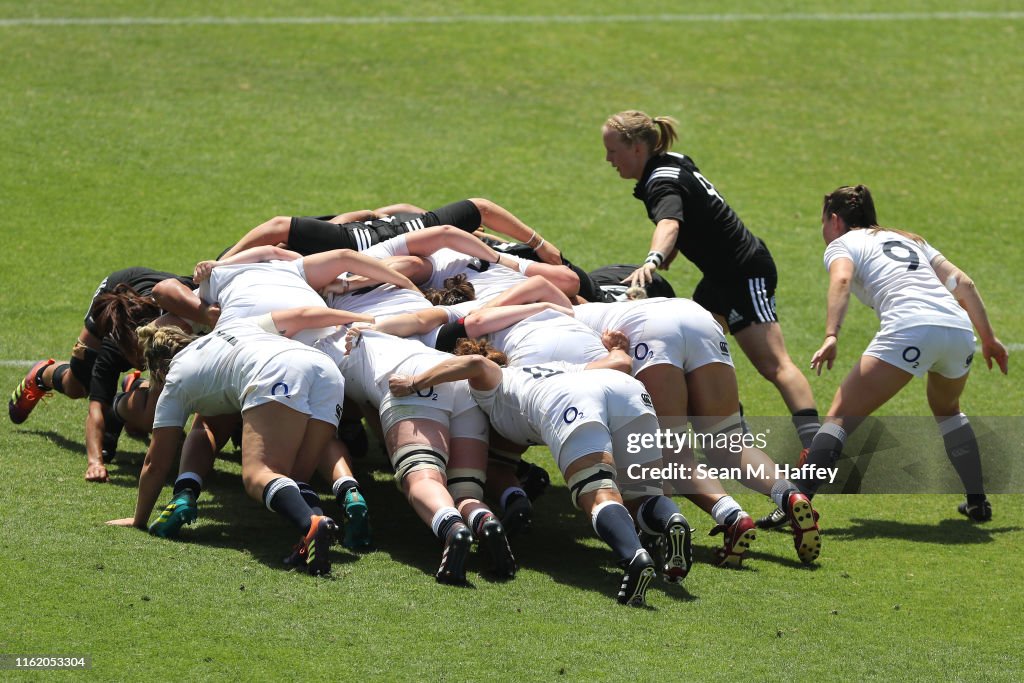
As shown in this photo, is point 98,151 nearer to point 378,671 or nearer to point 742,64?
point 742,64

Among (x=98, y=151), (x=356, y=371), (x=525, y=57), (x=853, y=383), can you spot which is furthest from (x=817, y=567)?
(x=525, y=57)

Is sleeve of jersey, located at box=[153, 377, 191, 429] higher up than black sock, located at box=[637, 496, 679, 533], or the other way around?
sleeve of jersey, located at box=[153, 377, 191, 429]

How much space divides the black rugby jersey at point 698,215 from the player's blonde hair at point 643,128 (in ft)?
0.36

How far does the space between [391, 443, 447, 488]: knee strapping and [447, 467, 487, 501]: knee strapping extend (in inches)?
3.8

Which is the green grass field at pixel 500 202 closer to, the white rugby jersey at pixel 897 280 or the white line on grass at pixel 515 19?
the white line on grass at pixel 515 19

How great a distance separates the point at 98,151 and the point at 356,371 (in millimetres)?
6898

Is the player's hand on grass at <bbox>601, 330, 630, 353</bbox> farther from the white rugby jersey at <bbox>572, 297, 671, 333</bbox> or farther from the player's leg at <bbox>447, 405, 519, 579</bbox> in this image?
the player's leg at <bbox>447, 405, 519, 579</bbox>

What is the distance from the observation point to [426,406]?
20.0 ft

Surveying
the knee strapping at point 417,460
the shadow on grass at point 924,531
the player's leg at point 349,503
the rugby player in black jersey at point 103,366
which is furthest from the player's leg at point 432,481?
the shadow on grass at point 924,531

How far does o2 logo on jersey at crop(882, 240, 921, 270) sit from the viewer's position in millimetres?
6996

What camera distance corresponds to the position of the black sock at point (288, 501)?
5.57 m

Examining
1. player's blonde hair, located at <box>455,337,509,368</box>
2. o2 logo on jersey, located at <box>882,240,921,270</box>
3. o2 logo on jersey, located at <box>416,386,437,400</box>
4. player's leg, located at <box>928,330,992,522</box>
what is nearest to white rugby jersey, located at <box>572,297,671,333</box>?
player's blonde hair, located at <box>455,337,509,368</box>

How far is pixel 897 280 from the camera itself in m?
6.93

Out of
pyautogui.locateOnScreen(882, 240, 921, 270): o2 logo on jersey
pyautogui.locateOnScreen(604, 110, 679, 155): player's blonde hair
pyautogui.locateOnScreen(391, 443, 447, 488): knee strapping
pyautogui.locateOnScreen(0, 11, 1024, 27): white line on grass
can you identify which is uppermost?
pyautogui.locateOnScreen(0, 11, 1024, 27): white line on grass
